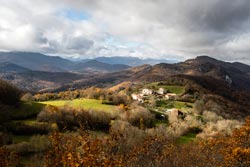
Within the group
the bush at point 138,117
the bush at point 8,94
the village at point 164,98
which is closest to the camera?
the bush at point 8,94

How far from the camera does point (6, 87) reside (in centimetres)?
8950

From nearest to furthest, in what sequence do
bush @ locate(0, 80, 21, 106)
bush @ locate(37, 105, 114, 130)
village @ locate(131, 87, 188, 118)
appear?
bush @ locate(0, 80, 21, 106)
bush @ locate(37, 105, 114, 130)
village @ locate(131, 87, 188, 118)

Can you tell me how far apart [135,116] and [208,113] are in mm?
44538

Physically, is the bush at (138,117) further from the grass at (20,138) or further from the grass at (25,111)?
the grass at (20,138)

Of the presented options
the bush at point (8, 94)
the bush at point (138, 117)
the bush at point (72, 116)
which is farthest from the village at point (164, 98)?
the bush at point (8, 94)

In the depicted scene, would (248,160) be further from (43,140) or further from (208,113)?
(208,113)

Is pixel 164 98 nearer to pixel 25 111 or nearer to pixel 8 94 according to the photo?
pixel 25 111

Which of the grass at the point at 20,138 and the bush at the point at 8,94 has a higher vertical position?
the bush at the point at 8,94

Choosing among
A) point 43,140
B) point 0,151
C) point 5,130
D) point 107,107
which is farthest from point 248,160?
point 107,107

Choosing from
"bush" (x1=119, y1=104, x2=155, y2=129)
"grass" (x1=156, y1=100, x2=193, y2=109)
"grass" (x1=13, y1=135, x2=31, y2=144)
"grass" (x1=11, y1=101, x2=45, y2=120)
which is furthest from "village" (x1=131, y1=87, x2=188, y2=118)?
"grass" (x1=13, y1=135, x2=31, y2=144)

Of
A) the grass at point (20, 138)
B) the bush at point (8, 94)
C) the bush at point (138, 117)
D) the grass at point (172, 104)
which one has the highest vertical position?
the bush at point (8, 94)

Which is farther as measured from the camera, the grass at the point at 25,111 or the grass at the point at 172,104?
the grass at the point at 172,104

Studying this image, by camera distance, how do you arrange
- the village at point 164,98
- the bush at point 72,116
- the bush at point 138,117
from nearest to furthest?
the bush at point 72,116, the bush at point 138,117, the village at point 164,98

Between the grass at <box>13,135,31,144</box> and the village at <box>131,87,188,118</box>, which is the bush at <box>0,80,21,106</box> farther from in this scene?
the village at <box>131,87,188,118</box>
